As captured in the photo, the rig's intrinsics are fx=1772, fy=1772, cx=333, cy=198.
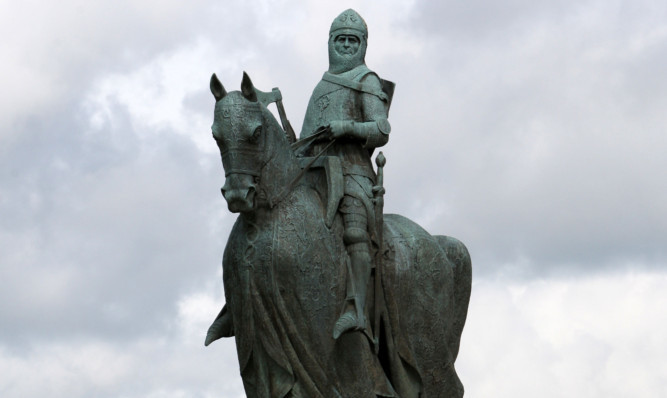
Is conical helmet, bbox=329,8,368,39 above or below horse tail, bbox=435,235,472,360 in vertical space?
above

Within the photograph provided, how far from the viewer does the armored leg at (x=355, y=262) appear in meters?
19.0

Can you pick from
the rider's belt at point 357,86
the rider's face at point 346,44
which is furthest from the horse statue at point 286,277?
the rider's face at point 346,44

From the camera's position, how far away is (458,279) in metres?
21.2

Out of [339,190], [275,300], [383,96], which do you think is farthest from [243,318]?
[383,96]

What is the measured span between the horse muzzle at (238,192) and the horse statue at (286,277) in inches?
0.4

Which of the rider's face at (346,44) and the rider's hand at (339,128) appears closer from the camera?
the rider's hand at (339,128)

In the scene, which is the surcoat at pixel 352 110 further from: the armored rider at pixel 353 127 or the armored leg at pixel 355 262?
the armored leg at pixel 355 262

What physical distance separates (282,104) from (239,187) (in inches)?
78.7

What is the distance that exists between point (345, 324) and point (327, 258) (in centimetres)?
75

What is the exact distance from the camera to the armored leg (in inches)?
748

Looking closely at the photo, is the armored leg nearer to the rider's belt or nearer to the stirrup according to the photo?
the stirrup

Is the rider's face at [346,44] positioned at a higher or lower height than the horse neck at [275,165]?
higher

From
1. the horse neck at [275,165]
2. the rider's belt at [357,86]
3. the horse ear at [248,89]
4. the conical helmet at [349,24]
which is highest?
the conical helmet at [349,24]

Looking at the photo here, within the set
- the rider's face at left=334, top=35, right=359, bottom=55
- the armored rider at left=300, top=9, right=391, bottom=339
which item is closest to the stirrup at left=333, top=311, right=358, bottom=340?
the armored rider at left=300, top=9, right=391, bottom=339
